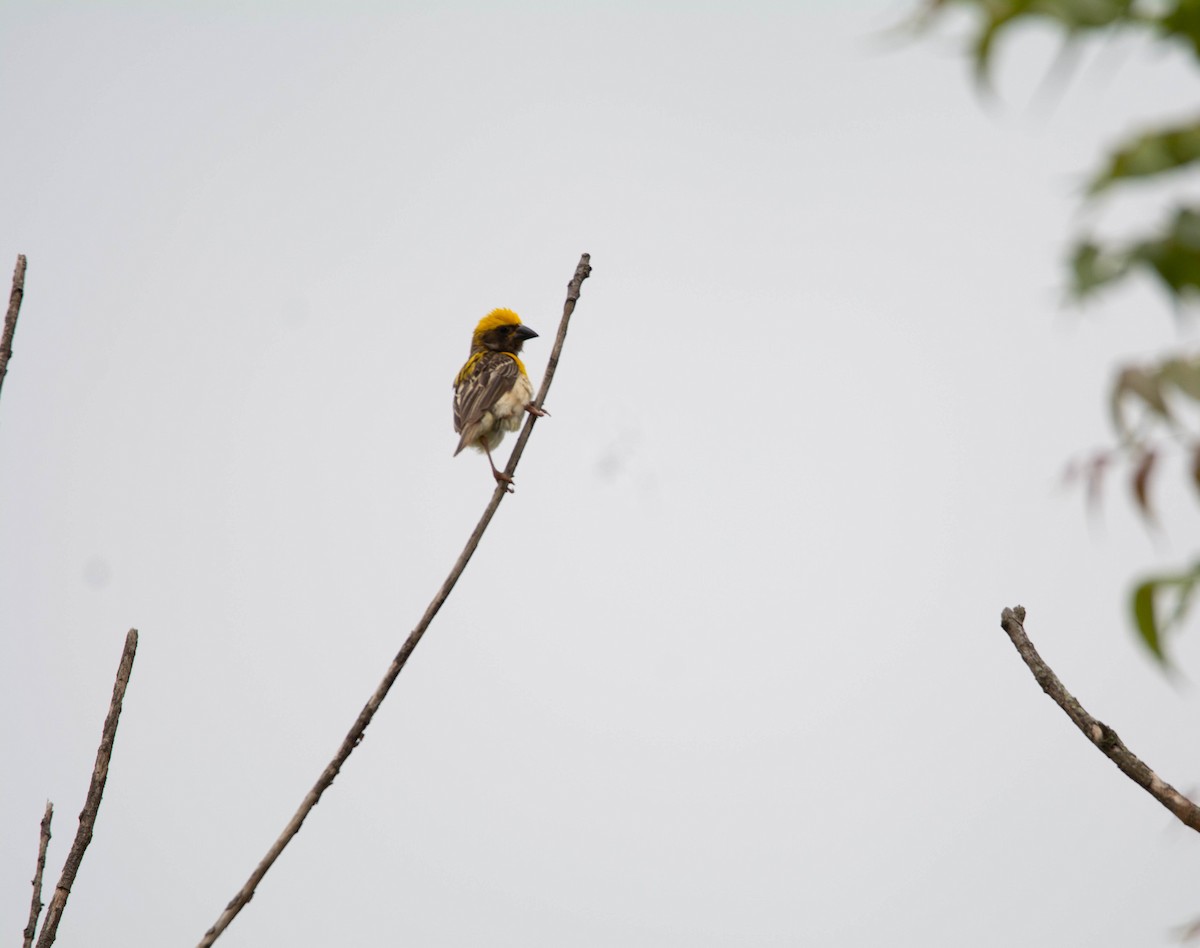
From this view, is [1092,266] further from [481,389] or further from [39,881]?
[481,389]

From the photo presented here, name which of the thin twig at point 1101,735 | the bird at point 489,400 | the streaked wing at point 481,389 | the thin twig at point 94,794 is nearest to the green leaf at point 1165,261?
the thin twig at point 1101,735

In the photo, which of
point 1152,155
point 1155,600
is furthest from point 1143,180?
point 1155,600

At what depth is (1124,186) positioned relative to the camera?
1.04m

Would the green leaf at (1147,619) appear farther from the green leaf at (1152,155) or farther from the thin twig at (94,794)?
the thin twig at (94,794)

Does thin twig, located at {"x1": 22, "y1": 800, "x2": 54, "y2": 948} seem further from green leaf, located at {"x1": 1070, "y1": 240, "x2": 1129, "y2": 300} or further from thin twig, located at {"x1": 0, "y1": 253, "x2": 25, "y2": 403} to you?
green leaf, located at {"x1": 1070, "y1": 240, "x2": 1129, "y2": 300}

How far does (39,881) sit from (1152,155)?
9.10ft

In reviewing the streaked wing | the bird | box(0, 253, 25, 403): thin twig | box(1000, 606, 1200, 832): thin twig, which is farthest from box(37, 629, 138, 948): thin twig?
the streaked wing

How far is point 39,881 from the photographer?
2789 mm

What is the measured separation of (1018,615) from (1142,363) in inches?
82.5

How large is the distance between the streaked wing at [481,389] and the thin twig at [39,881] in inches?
205

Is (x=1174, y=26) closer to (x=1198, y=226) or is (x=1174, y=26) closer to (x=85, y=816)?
(x=1198, y=226)

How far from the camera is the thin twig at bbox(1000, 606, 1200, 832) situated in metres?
2.68

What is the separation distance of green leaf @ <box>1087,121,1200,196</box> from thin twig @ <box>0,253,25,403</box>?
2536 mm

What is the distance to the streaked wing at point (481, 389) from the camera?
802cm
